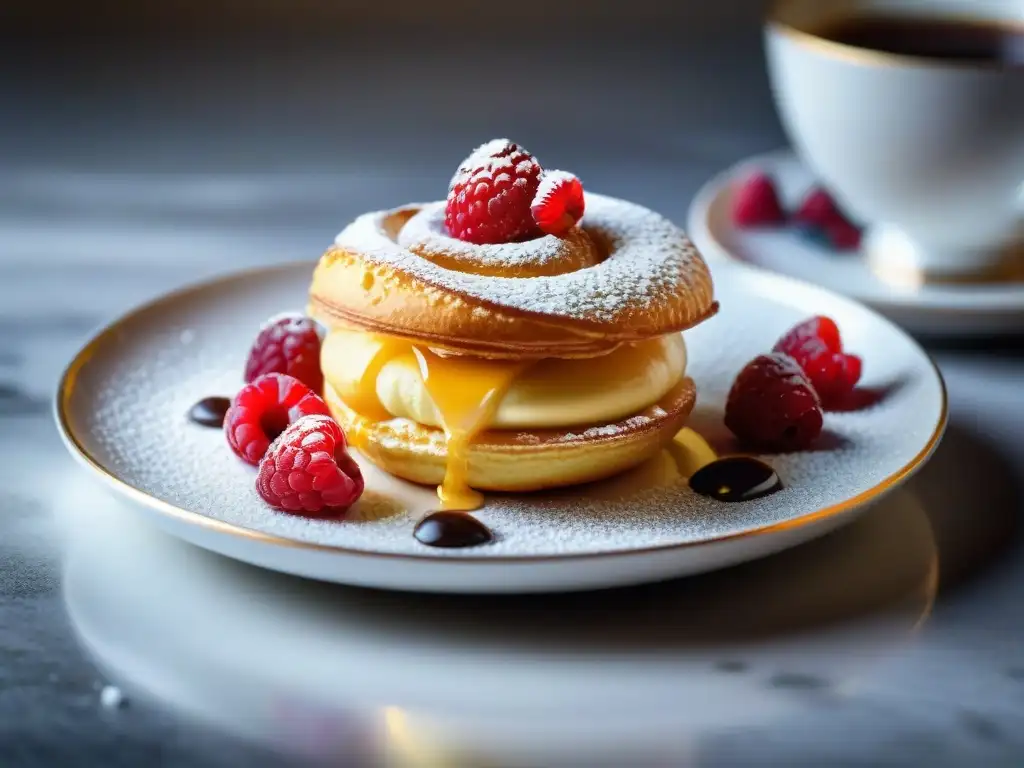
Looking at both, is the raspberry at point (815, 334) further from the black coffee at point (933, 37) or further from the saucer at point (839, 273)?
the black coffee at point (933, 37)

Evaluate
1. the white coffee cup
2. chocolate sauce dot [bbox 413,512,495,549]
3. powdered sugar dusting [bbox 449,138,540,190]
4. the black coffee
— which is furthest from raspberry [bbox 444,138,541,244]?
the black coffee

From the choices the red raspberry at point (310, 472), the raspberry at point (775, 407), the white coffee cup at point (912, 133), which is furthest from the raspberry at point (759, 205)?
the red raspberry at point (310, 472)

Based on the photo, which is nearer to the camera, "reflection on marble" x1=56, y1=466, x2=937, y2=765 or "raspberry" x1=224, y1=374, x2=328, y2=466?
"reflection on marble" x1=56, y1=466, x2=937, y2=765

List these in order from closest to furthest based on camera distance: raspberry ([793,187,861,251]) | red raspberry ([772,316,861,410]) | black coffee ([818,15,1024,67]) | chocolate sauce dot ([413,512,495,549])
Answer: chocolate sauce dot ([413,512,495,549]), red raspberry ([772,316,861,410]), black coffee ([818,15,1024,67]), raspberry ([793,187,861,251])

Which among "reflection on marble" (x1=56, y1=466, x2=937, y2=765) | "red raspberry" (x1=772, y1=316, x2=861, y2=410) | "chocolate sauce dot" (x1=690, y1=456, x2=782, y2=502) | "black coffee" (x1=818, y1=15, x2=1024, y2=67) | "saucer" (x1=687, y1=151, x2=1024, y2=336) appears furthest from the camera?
"black coffee" (x1=818, y1=15, x2=1024, y2=67)

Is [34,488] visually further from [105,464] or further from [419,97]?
[419,97]

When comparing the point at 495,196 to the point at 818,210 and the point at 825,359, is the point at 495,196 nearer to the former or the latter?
the point at 825,359

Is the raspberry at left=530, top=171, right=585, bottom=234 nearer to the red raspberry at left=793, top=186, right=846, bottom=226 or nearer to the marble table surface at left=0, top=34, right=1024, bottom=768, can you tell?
the marble table surface at left=0, top=34, right=1024, bottom=768
